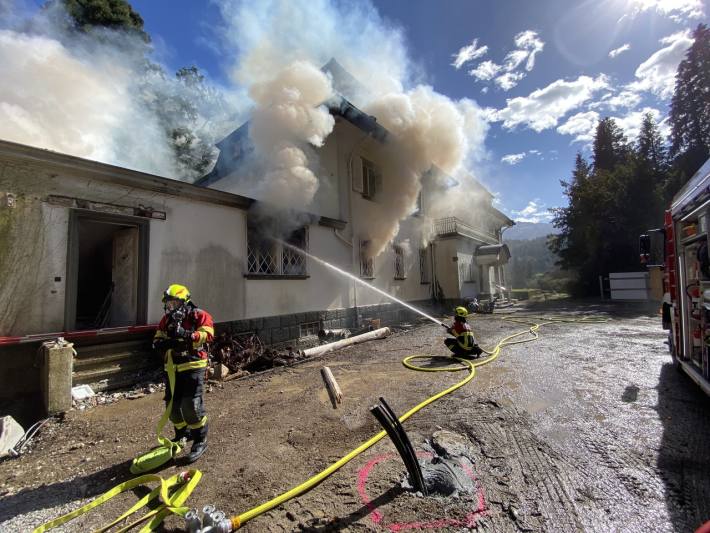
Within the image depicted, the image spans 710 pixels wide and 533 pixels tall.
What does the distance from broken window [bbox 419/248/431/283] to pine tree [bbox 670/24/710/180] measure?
23153 millimetres

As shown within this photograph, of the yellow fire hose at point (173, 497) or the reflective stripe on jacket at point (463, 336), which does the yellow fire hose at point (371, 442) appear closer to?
the yellow fire hose at point (173, 497)

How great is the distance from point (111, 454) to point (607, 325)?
12.2 metres

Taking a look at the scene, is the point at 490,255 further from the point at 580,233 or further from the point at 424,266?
the point at 580,233

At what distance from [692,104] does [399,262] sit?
30355 mm

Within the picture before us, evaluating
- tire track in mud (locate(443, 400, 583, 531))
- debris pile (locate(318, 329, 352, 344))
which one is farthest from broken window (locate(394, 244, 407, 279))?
tire track in mud (locate(443, 400, 583, 531))

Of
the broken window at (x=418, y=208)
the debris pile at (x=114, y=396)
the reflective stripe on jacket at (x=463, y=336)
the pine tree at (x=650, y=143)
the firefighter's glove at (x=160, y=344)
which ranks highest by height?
the pine tree at (x=650, y=143)

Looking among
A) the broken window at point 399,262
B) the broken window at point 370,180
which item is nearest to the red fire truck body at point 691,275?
the broken window at point 370,180

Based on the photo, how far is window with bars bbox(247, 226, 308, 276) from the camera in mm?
7629

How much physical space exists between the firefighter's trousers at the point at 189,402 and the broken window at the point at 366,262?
7.97 metres

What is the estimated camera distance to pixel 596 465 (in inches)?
106

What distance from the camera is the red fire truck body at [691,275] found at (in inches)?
138

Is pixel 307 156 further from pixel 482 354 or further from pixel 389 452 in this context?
pixel 389 452

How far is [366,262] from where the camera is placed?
1114 centimetres

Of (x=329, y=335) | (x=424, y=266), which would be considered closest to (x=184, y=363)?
(x=329, y=335)
